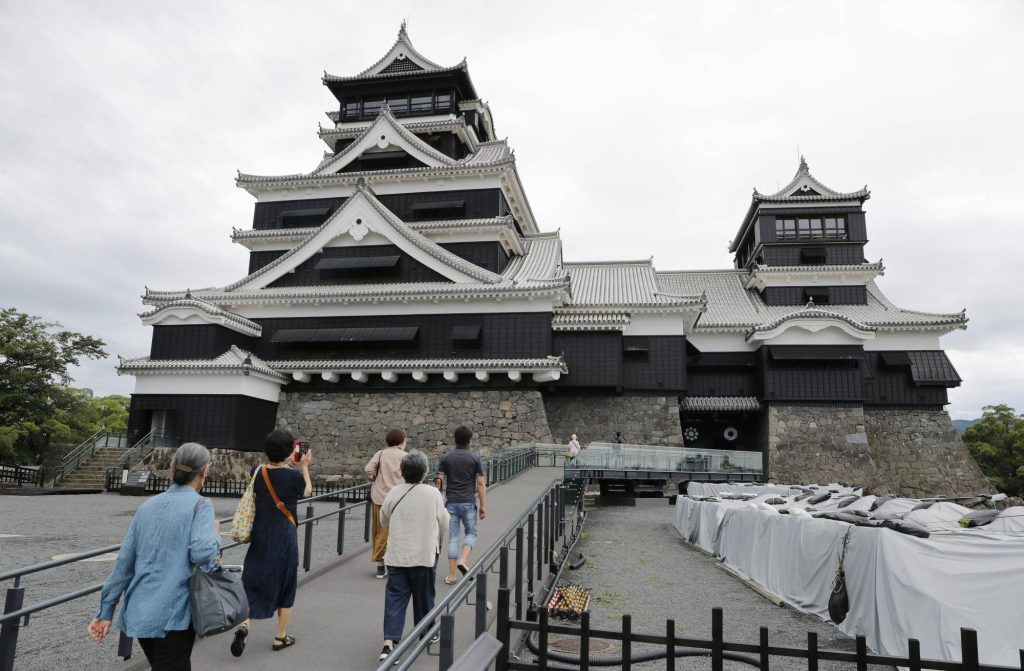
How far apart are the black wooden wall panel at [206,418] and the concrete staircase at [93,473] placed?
108 centimetres

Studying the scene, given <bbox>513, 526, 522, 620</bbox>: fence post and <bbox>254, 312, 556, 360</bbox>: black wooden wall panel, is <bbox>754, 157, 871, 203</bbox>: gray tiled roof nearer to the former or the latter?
<bbox>254, 312, 556, 360</bbox>: black wooden wall panel

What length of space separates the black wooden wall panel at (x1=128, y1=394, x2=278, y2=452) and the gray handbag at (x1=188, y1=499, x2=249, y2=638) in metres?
20.9

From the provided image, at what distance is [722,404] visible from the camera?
2772 cm

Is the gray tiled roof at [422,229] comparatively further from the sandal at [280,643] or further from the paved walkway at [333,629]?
the sandal at [280,643]

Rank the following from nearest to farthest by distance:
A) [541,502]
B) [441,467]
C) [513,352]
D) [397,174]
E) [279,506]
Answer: [279,506] < [441,467] < [541,502] < [513,352] < [397,174]

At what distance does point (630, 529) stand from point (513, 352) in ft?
31.0

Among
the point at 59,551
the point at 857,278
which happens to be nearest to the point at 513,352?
→ the point at 59,551

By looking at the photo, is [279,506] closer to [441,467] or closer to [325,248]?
[441,467]

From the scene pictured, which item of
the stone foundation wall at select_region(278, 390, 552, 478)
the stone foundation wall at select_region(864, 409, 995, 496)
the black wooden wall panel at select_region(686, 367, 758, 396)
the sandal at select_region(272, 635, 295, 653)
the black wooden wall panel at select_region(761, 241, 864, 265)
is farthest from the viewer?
the black wooden wall panel at select_region(761, 241, 864, 265)

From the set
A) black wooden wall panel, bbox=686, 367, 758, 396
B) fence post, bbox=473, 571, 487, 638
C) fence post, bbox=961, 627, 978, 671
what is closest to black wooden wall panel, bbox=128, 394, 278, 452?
black wooden wall panel, bbox=686, 367, 758, 396

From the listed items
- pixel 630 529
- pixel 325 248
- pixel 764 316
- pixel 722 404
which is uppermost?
pixel 325 248

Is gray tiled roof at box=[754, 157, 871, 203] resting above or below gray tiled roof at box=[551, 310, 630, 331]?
above

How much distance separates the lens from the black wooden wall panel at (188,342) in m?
24.0

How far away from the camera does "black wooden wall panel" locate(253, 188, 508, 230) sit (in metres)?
27.8
